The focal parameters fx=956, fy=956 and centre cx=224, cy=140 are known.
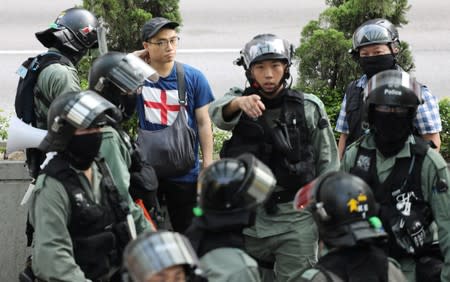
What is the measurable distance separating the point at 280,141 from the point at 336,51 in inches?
99.6

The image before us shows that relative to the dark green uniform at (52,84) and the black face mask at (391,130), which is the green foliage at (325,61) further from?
the black face mask at (391,130)

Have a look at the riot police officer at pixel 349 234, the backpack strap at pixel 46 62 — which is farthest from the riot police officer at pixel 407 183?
the backpack strap at pixel 46 62

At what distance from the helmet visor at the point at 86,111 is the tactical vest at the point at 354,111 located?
2.18 metres

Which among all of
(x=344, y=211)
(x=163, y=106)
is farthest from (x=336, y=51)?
(x=344, y=211)

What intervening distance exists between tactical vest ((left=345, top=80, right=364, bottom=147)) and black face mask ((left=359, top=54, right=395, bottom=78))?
0.17 metres

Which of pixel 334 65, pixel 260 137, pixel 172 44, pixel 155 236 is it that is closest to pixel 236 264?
pixel 155 236

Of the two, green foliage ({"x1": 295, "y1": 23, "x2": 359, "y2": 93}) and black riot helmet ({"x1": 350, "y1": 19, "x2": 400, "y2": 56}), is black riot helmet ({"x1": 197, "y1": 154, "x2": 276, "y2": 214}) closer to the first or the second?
black riot helmet ({"x1": 350, "y1": 19, "x2": 400, "y2": 56})

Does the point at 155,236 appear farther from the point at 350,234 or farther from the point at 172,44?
the point at 172,44

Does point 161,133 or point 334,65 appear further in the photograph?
point 334,65

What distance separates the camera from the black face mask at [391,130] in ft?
17.3

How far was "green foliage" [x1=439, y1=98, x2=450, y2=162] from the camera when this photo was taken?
785 cm

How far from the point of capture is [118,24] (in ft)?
27.1

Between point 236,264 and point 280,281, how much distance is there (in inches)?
75.0

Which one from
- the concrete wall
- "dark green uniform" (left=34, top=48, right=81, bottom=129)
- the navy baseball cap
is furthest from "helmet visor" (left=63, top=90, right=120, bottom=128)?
the concrete wall
